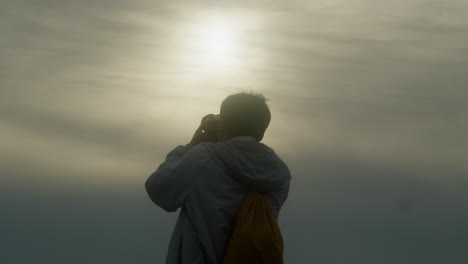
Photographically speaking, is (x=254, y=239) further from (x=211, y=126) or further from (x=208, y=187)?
(x=211, y=126)

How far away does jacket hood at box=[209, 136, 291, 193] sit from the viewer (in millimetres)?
5000

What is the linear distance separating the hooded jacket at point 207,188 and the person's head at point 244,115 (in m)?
0.08

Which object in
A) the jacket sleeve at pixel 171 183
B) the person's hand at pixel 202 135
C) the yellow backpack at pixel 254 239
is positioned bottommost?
the yellow backpack at pixel 254 239

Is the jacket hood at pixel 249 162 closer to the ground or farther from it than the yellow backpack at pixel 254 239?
farther from it

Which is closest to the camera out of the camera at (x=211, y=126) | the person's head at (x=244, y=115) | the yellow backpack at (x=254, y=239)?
the yellow backpack at (x=254, y=239)

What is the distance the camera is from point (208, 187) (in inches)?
197

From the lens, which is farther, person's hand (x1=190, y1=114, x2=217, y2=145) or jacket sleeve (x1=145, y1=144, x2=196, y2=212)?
person's hand (x1=190, y1=114, x2=217, y2=145)

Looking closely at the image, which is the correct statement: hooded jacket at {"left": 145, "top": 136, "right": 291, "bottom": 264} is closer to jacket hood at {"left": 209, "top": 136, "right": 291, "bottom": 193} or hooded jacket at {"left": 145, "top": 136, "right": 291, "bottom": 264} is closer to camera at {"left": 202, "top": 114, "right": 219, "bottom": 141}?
jacket hood at {"left": 209, "top": 136, "right": 291, "bottom": 193}

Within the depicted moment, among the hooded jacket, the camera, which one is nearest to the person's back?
the hooded jacket

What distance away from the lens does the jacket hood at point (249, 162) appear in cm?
500

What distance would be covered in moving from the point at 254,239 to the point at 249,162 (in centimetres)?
44

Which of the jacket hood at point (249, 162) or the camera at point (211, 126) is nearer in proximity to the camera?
the jacket hood at point (249, 162)

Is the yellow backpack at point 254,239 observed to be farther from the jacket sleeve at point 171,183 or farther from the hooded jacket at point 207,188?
the jacket sleeve at point 171,183

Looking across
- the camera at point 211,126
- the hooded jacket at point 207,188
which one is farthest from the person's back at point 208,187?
the camera at point 211,126
